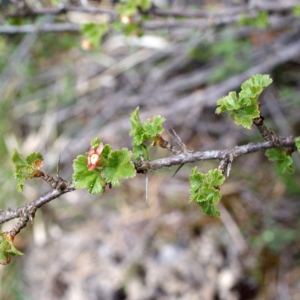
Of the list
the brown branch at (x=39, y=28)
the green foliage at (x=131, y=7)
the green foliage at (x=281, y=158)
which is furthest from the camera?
the brown branch at (x=39, y=28)

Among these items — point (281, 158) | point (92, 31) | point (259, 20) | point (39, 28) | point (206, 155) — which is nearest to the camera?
point (206, 155)

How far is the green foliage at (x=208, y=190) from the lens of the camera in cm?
130

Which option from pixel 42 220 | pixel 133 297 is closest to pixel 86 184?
pixel 133 297

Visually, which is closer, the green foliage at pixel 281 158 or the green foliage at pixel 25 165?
the green foliage at pixel 25 165

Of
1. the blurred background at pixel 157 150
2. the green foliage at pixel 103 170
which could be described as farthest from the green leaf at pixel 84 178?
the blurred background at pixel 157 150

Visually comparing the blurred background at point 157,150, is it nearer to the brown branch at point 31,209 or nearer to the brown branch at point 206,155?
the brown branch at point 206,155

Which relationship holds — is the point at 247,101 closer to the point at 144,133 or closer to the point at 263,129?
the point at 263,129

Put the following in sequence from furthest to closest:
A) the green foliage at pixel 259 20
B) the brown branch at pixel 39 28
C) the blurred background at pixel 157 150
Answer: the blurred background at pixel 157 150
the brown branch at pixel 39 28
the green foliage at pixel 259 20

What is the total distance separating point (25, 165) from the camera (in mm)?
1362

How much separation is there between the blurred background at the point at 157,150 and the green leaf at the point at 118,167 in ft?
5.39

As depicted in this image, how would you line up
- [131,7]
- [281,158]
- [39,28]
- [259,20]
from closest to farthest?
1. [281,158]
2. [131,7]
3. [259,20]
4. [39,28]

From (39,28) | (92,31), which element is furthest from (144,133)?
(39,28)

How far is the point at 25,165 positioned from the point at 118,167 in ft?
1.16

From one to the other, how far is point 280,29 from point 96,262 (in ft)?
10.0
